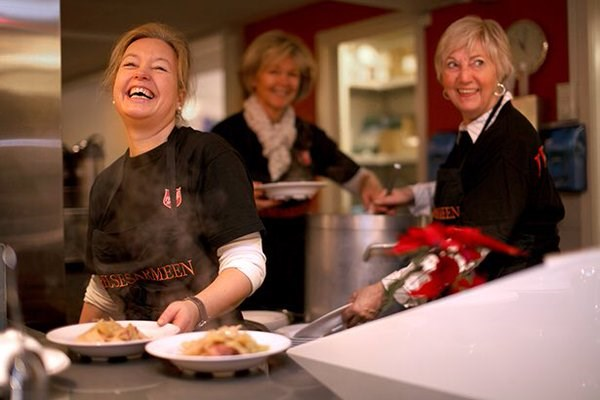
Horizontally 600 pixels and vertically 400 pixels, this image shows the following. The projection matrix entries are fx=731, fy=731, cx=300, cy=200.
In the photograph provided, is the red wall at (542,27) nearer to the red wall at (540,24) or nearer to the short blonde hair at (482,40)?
the red wall at (540,24)

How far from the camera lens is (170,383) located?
0.86 metres

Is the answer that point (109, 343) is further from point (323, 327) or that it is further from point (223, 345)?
point (323, 327)

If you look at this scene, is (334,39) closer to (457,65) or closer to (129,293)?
(457,65)

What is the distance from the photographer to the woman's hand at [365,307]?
4.03 feet

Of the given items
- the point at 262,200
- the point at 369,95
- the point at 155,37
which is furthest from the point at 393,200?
the point at 369,95

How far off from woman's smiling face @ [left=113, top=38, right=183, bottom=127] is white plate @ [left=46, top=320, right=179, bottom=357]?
301 mm

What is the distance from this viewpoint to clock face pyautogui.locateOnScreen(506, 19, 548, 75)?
1.46 metres

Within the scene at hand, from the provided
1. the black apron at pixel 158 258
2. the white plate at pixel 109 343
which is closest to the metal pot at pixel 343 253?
the black apron at pixel 158 258

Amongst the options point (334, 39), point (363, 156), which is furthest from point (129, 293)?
point (363, 156)

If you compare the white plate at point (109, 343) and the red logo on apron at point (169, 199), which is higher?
the red logo on apron at point (169, 199)

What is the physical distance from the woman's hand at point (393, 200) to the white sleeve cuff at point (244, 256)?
0.77 m

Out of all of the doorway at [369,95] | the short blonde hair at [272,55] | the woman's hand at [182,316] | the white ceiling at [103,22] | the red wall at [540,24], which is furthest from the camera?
the doorway at [369,95]

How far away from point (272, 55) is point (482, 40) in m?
0.89

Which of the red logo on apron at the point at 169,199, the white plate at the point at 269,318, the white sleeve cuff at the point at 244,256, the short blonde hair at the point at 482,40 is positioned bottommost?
the white plate at the point at 269,318
